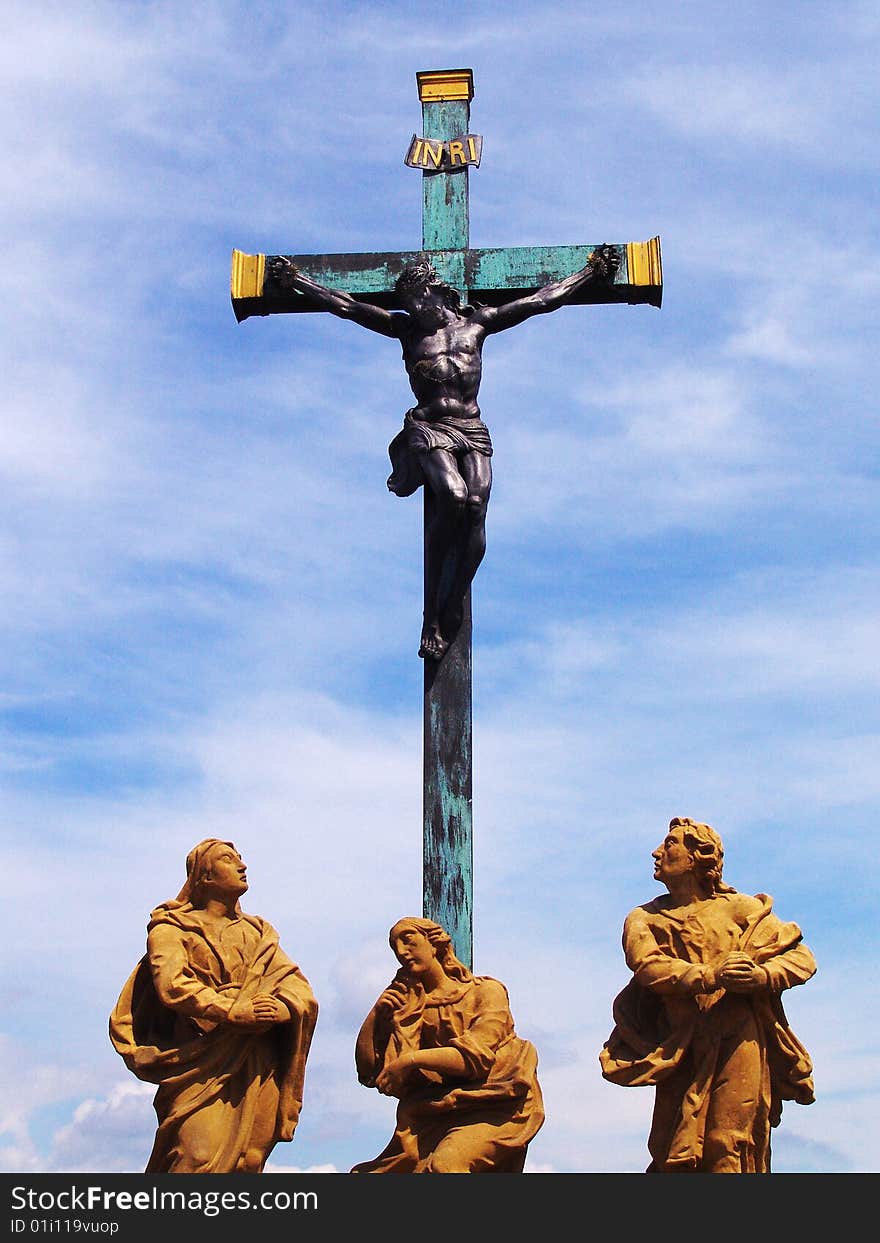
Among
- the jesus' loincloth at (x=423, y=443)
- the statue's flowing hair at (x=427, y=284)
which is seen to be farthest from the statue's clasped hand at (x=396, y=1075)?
the statue's flowing hair at (x=427, y=284)

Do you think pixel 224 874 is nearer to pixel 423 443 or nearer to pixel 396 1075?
pixel 396 1075

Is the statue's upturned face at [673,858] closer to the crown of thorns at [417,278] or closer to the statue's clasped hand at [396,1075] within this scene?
the statue's clasped hand at [396,1075]

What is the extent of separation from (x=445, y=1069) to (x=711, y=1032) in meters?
1.06

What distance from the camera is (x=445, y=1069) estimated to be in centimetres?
832

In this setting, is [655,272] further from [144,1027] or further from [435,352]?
[144,1027]

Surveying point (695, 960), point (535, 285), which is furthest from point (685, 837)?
point (535, 285)

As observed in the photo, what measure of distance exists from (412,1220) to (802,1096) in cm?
182

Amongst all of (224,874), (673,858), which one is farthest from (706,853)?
(224,874)

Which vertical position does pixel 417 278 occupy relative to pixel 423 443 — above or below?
above

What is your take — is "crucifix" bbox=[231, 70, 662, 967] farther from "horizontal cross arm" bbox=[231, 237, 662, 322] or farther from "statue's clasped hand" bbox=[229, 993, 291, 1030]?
"statue's clasped hand" bbox=[229, 993, 291, 1030]

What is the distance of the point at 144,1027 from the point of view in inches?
334

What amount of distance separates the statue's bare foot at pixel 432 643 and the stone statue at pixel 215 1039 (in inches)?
69.6

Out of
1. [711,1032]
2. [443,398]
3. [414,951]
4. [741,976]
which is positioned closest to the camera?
[741,976]

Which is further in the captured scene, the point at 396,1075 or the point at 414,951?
the point at 414,951
